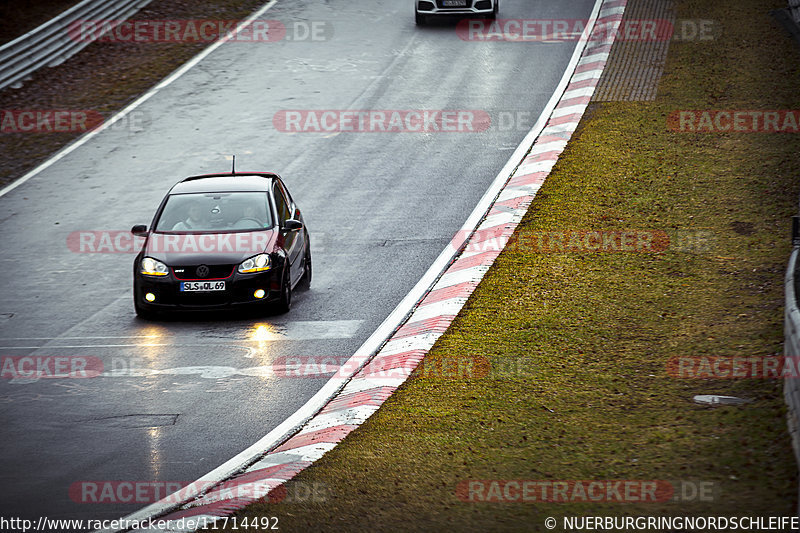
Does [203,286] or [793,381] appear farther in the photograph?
[203,286]

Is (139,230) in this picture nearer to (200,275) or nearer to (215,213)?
(215,213)

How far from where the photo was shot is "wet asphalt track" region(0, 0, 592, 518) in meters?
9.28

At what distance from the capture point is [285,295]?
42.8 ft

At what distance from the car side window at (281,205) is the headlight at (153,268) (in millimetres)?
1868

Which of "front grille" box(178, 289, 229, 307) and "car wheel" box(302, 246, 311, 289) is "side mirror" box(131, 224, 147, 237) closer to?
"front grille" box(178, 289, 229, 307)

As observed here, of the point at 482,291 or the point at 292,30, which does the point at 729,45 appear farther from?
the point at 482,291

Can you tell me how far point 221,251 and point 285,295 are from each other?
3.26 ft

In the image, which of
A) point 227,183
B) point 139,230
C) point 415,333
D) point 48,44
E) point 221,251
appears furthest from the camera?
point 48,44

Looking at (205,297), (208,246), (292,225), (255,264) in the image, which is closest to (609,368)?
(255,264)

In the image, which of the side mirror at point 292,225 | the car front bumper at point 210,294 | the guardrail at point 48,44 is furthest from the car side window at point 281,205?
the guardrail at point 48,44

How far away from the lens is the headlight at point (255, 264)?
12805mm

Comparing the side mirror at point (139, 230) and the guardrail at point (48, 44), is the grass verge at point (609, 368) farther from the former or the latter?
the guardrail at point (48, 44)

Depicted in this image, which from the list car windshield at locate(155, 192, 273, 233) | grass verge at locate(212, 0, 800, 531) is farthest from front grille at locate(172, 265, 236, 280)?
grass verge at locate(212, 0, 800, 531)

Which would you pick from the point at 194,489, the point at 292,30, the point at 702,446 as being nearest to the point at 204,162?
the point at 292,30
